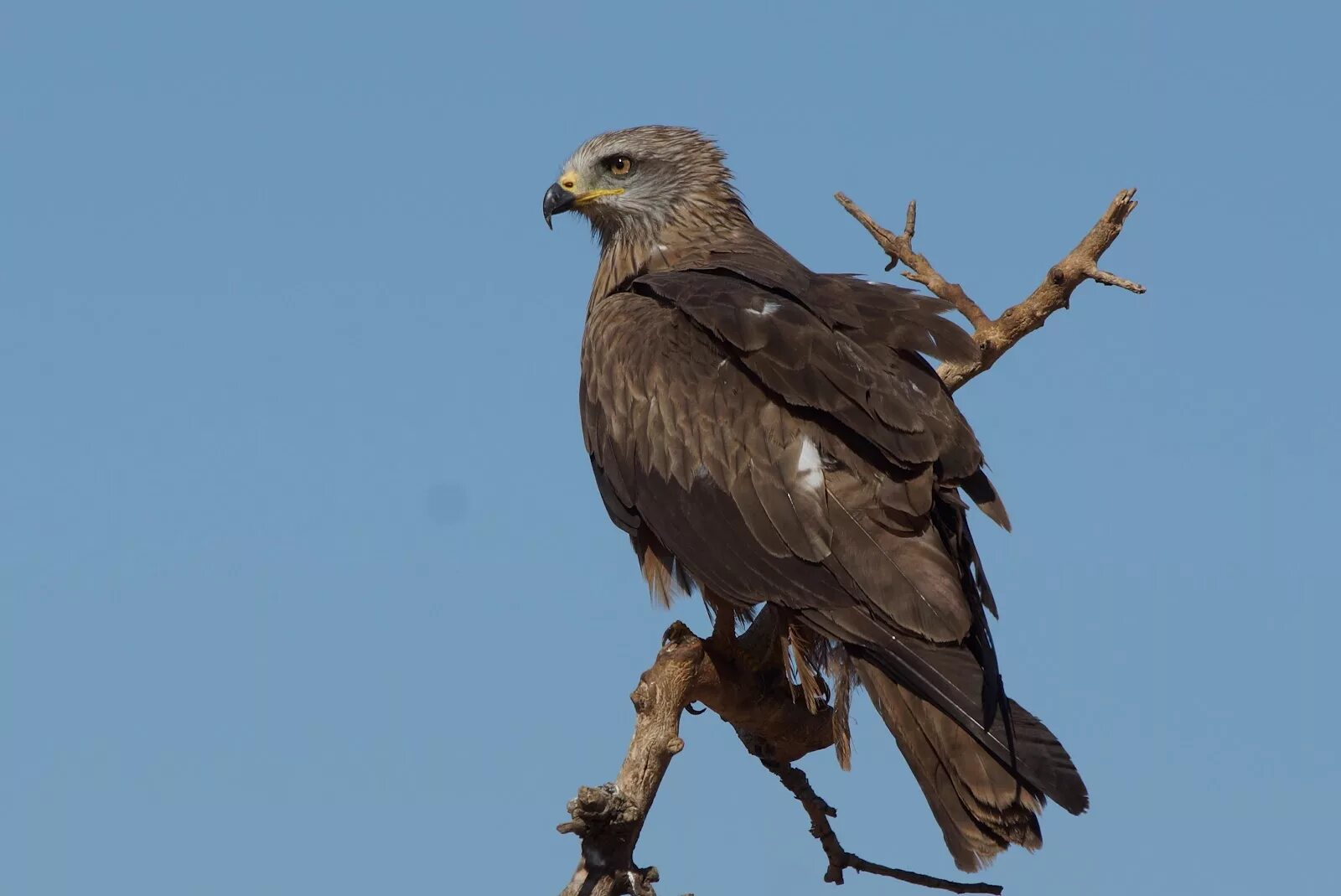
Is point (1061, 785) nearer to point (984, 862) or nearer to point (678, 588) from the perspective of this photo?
point (984, 862)

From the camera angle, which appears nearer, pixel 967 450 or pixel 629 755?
pixel 629 755

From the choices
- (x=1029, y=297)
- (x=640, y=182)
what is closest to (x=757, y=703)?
(x=1029, y=297)

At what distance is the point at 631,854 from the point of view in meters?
5.39

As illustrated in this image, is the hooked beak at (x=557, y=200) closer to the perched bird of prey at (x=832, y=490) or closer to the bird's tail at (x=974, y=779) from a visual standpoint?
the perched bird of prey at (x=832, y=490)

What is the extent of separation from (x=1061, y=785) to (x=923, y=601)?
0.83 meters

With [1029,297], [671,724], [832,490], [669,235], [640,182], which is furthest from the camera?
[640,182]

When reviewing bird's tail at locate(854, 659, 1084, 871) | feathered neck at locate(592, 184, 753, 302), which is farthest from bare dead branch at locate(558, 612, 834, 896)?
feathered neck at locate(592, 184, 753, 302)

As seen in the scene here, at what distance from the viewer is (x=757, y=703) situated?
6691mm

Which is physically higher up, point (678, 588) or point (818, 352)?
point (818, 352)

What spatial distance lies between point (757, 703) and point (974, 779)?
1223 mm

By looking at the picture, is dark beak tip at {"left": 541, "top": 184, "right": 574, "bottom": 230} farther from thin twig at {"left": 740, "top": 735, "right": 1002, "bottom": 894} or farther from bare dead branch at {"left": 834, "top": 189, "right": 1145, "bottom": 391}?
thin twig at {"left": 740, "top": 735, "right": 1002, "bottom": 894}

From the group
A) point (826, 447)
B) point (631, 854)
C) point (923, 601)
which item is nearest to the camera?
point (631, 854)

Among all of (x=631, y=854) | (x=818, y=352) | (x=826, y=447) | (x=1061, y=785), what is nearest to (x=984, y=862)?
(x=1061, y=785)

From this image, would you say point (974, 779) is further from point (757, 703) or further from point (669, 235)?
point (669, 235)
